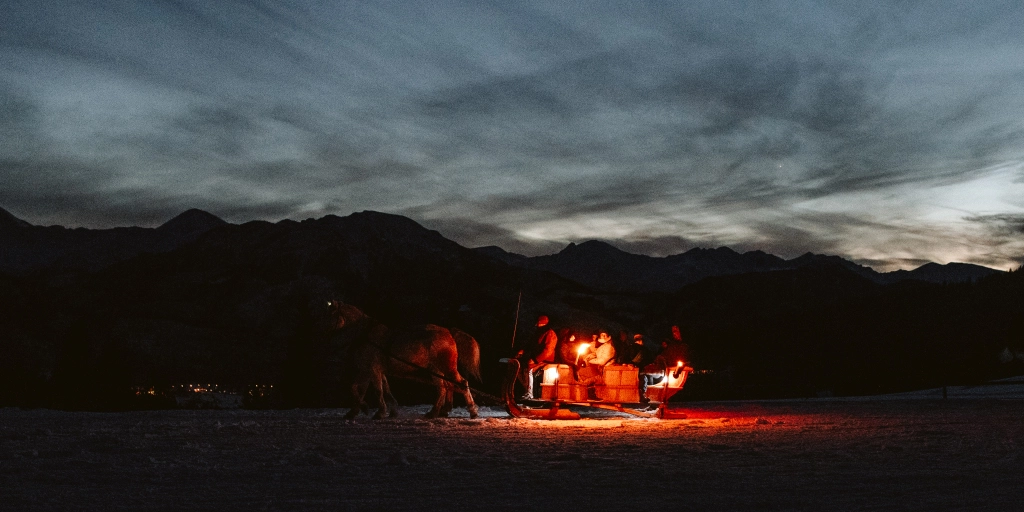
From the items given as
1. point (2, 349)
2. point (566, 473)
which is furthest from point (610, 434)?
point (2, 349)

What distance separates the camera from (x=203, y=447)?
1018 centimetres

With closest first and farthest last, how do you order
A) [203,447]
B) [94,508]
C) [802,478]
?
1. [94,508]
2. [802,478]
3. [203,447]

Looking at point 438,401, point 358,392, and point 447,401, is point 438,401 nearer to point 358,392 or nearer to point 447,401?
point 447,401

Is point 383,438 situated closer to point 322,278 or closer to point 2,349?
point 2,349

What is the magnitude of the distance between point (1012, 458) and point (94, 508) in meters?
7.91

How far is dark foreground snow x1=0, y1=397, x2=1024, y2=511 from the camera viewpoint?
6781 mm

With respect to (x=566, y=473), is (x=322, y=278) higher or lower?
higher

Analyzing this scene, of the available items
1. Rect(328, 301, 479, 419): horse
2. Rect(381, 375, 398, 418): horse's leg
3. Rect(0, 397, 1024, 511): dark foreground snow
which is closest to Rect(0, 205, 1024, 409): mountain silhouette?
Rect(328, 301, 479, 419): horse

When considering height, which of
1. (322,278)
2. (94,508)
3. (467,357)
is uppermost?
(322,278)

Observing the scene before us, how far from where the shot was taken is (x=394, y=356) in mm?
15414

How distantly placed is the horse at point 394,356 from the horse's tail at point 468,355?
73 cm

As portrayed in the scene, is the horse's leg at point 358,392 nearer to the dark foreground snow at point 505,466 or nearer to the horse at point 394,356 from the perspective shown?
the horse at point 394,356

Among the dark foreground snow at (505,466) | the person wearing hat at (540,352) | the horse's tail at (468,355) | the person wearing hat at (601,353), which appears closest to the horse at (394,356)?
the horse's tail at (468,355)

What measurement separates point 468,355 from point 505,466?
26.5 ft
